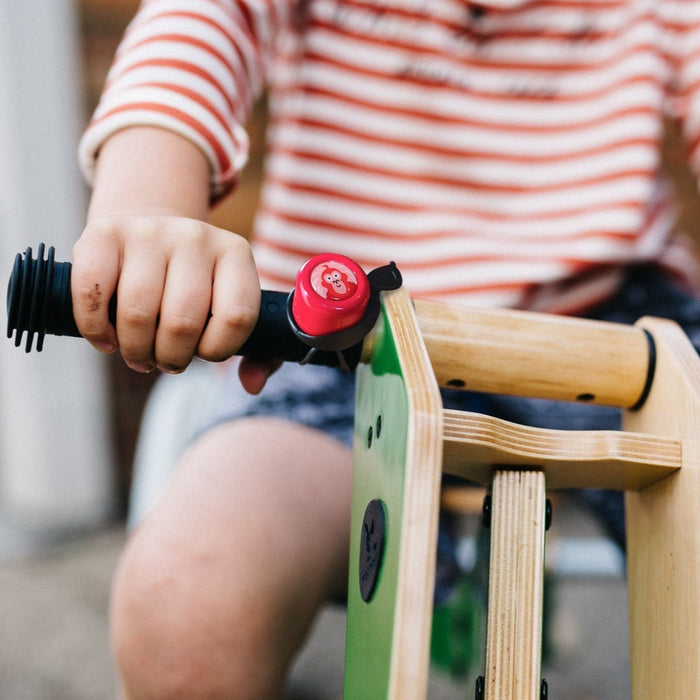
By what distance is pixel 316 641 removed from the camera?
128 centimetres

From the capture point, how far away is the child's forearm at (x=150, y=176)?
441mm

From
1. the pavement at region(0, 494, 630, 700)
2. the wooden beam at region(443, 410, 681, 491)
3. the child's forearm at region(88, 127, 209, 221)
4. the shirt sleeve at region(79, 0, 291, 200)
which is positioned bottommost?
the pavement at region(0, 494, 630, 700)

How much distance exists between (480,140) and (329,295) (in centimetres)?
48

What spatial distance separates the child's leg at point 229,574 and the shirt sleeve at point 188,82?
8.3 inches

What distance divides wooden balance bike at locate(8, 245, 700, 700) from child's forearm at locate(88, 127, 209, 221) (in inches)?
3.5

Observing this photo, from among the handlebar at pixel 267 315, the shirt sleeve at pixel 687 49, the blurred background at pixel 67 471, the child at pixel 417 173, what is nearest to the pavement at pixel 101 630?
the blurred background at pixel 67 471

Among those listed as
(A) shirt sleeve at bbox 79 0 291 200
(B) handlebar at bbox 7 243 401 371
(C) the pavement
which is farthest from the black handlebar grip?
(C) the pavement

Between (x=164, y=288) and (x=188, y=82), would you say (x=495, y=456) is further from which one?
(x=188, y=82)

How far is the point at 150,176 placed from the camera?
456 mm

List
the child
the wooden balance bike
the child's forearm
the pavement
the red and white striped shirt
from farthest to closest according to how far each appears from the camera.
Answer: the pavement, the red and white striped shirt, the child, the child's forearm, the wooden balance bike

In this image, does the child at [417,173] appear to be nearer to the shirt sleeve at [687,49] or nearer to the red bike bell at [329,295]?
the shirt sleeve at [687,49]

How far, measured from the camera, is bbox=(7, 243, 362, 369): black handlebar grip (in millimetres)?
350

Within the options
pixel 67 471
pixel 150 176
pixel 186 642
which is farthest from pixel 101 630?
pixel 150 176

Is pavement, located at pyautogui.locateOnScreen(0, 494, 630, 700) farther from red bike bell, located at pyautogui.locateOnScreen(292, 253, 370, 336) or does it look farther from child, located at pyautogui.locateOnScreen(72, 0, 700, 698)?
red bike bell, located at pyautogui.locateOnScreen(292, 253, 370, 336)
